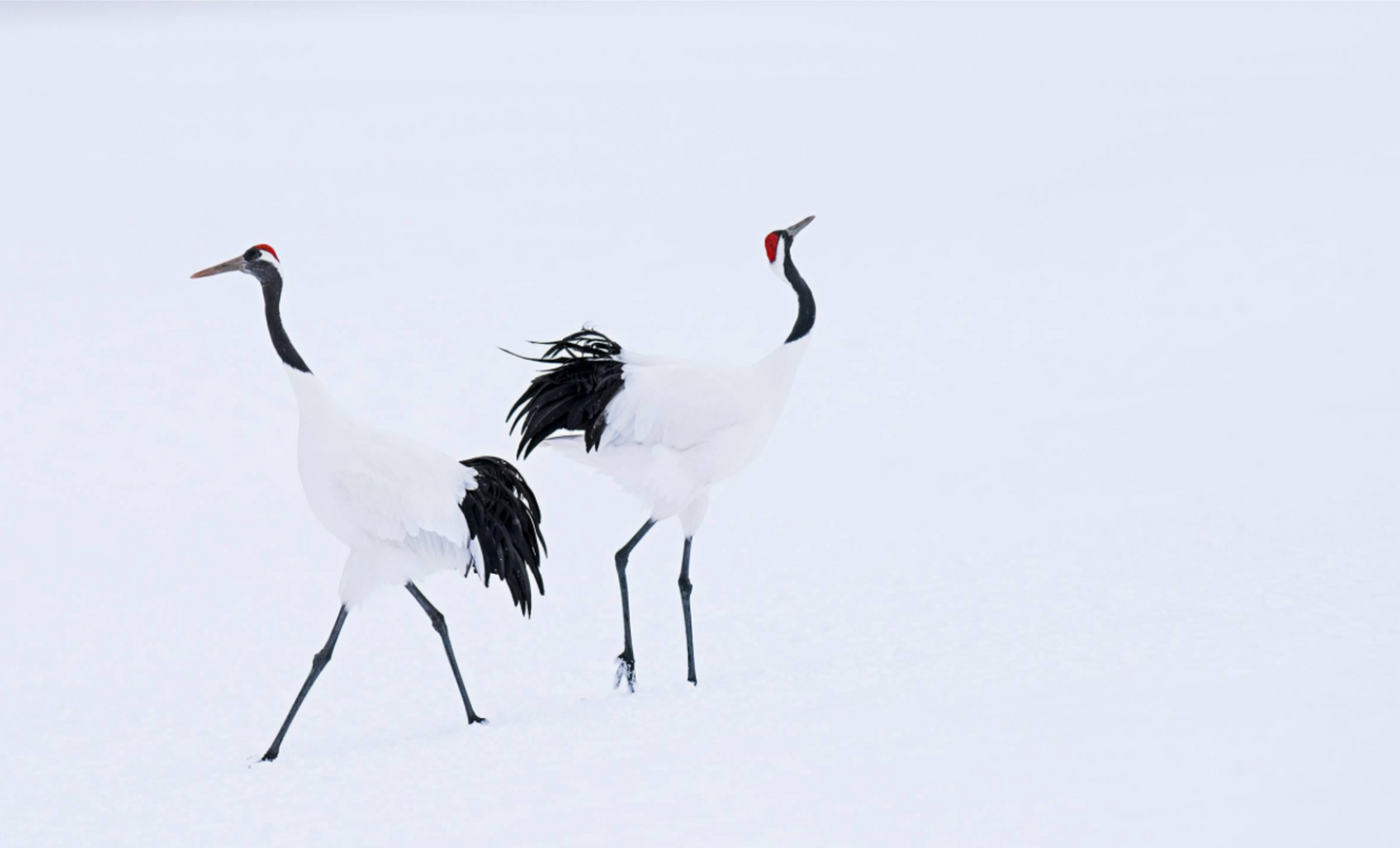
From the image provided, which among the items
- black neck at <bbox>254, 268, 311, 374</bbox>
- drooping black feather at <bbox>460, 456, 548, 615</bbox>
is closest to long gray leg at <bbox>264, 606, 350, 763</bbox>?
drooping black feather at <bbox>460, 456, 548, 615</bbox>

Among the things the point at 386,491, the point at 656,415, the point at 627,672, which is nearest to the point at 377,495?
the point at 386,491

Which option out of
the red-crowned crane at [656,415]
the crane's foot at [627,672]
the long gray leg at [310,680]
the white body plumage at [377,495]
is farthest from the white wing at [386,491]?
the crane's foot at [627,672]

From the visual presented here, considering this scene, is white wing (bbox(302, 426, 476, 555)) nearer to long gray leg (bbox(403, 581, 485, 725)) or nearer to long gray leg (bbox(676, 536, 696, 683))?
long gray leg (bbox(403, 581, 485, 725))

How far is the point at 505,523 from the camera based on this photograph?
5.38m

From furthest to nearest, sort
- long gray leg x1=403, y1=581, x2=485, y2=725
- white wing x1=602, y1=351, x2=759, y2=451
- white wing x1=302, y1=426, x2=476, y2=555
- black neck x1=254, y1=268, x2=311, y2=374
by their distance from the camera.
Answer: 1. white wing x1=602, y1=351, x2=759, y2=451
2. long gray leg x1=403, y1=581, x2=485, y2=725
3. black neck x1=254, y1=268, x2=311, y2=374
4. white wing x1=302, y1=426, x2=476, y2=555

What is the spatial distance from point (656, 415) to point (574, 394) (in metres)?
0.36

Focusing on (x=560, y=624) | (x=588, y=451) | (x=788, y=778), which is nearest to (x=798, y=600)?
(x=560, y=624)

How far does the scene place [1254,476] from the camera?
28.6 feet

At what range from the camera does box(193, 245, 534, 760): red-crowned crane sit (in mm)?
5094

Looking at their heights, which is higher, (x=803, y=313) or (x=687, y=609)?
(x=803, y=313)

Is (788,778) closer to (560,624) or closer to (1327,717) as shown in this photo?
(1327,717)

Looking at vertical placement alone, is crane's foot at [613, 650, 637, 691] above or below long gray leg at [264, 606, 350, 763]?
below

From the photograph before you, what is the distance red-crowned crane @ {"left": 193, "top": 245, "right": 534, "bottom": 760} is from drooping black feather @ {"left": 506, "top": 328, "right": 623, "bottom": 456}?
0.37 metres

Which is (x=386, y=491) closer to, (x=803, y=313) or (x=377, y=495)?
(x=377, y=495)
